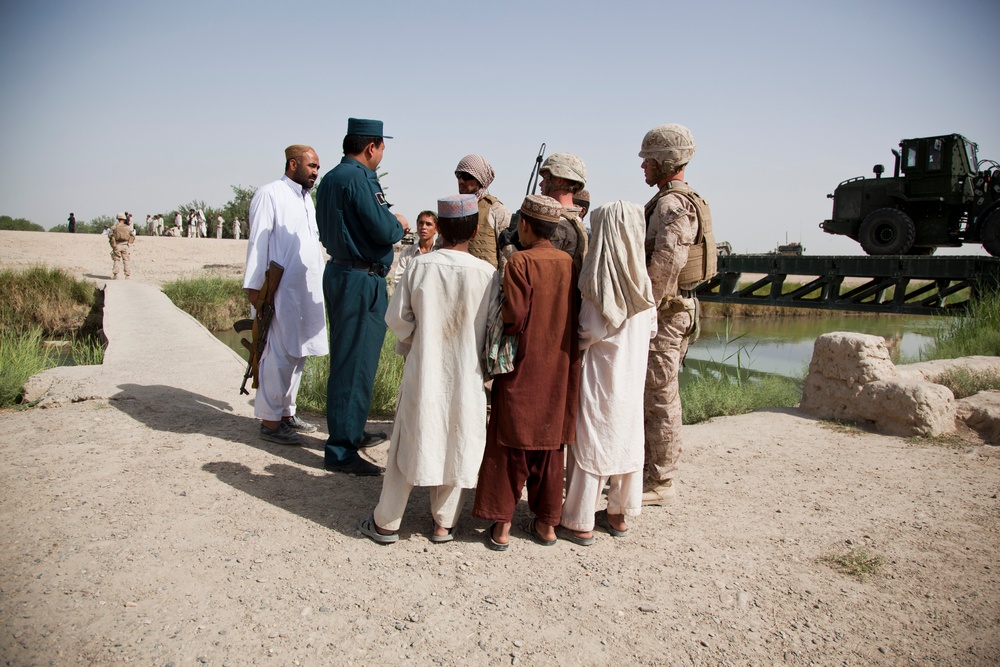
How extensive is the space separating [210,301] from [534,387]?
565 inches

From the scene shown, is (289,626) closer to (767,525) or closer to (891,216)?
(767,525)

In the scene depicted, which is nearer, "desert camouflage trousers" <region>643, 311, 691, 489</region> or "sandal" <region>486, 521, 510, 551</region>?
"sandal" <region>486, 521, 510, 551</region>

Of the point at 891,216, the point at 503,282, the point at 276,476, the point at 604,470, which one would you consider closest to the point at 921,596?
the point at 604,470

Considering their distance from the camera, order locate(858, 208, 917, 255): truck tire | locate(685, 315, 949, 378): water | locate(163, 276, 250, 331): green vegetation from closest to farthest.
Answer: locate(685, 315, 949, 378): water
locate(858, 208, 917, 255): truck tire
locate(163, 276, 250, 331): green vegetation

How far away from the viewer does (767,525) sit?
3385 mm

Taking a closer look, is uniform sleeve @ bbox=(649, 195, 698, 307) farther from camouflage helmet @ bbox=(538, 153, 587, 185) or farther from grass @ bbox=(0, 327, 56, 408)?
grass @ bbox=(0, 327, 56, 408)

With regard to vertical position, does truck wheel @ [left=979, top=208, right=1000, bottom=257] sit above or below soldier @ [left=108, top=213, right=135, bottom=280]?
above

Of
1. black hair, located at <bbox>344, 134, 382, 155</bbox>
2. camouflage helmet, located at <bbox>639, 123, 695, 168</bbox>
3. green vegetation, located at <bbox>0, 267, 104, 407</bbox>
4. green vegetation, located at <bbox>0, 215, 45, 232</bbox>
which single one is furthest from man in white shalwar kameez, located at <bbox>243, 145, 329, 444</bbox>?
green vegetation, located at <bbox>0, 215, 45, 232</bbox>

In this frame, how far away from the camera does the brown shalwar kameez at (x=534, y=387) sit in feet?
9.45

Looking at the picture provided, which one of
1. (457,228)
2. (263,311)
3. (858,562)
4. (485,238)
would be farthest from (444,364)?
(858,562)

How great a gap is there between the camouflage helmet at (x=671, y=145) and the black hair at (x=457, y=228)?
1.18m

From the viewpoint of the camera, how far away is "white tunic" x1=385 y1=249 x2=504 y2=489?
2838 millimetres

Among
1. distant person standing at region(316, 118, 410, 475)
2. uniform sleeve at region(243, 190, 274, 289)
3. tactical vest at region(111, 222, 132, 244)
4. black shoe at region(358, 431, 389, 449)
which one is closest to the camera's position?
distant person standing at region(316, 118, 410, 475)

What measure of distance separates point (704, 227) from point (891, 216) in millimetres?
13661
